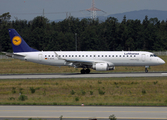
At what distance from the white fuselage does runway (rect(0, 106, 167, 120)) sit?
80.7ft

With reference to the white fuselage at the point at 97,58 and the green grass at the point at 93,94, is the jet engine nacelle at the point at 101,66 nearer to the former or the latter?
the white fuselage at the point at 97,58

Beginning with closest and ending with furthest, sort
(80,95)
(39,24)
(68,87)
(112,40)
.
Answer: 1. (80,95)
2. (68,87)
3. (112,40)
4. (39,24)

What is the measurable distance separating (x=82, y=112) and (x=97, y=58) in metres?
27.5

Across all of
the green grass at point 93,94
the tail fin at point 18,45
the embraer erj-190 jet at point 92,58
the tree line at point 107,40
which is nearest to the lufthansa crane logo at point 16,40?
the tail fin at point 18,45

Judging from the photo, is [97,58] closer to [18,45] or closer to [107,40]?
[18,45]

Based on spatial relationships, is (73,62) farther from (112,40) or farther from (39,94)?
(112,40)

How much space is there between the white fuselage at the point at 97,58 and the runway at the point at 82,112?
24.6 metres

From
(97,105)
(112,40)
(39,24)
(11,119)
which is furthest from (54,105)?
(39,24)

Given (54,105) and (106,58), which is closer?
(54,105)

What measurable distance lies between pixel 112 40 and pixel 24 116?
103 m

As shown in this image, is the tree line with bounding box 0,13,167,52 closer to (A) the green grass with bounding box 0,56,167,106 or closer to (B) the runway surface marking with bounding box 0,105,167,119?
(A) the green grass with bounding box 0,56,167,106

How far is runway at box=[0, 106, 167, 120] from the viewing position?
15430 millimetres

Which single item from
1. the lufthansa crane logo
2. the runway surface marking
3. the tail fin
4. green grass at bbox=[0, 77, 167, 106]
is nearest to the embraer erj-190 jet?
the tail fin

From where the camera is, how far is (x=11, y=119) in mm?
14734
